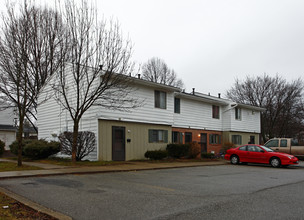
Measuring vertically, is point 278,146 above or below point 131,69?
below

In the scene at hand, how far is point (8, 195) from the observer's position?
295 inches

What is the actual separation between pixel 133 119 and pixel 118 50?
5.56 meters

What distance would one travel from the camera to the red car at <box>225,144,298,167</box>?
710 inches

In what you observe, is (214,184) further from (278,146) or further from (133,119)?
(278,146)

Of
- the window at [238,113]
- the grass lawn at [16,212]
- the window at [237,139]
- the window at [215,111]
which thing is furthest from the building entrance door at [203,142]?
the grass lawn at [16,212]

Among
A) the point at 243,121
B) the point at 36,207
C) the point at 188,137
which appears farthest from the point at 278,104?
the point at 36,207

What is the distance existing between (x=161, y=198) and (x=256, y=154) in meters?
13.1

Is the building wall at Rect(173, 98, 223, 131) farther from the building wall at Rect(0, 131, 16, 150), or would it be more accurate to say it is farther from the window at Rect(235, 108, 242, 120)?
the building wall at Rect(0, 131, 16, 150)

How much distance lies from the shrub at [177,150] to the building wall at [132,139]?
59 centimetres

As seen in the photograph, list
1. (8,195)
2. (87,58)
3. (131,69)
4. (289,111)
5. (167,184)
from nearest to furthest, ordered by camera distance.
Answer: (8,195)
(167,184)
(87,58)
(131,69)
(289,111)

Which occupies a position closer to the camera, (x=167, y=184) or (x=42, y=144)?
(x=167, y=184)

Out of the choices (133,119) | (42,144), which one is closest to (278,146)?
(133,119)

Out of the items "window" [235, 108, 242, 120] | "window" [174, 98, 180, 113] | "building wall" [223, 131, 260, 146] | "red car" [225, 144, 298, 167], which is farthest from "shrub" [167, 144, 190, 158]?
"window" [235, 108, 242, 120]

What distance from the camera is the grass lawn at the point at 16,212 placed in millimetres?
5633
